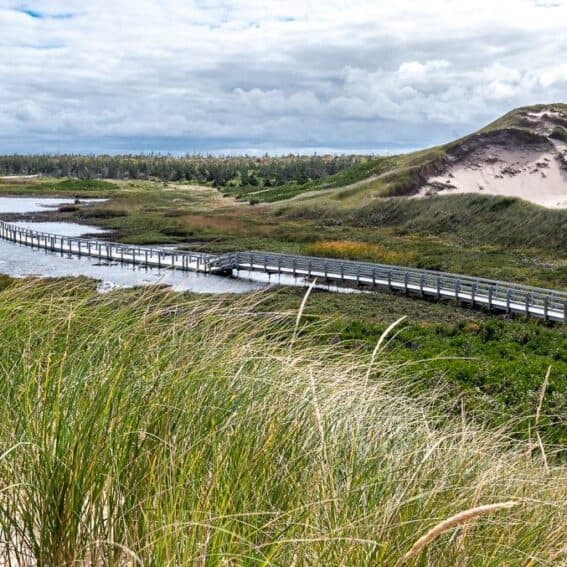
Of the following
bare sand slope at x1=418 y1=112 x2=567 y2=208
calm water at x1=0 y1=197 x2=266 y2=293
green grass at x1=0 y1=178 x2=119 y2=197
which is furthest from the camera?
green grass at x1=0 y1=178 x2=119 y2=197

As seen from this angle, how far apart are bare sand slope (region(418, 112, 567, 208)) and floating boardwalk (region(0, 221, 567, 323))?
29.6 meters

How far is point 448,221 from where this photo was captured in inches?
2040

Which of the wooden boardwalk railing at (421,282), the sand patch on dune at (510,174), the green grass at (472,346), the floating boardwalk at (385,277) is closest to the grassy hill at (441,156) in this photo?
the sand patch on dune at (510,174)

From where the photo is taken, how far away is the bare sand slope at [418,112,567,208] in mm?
65000

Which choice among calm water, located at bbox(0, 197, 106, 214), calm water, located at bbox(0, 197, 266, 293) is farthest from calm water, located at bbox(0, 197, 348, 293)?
calm water, located at bbox(0, 197, 106, 214)

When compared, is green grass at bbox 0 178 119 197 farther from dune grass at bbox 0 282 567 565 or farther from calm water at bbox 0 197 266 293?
dune grass at bbox 0 282 567 565

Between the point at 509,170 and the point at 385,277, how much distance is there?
135 feet

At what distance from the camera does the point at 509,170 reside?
67.7 metres

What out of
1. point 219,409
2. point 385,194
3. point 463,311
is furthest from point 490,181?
point 219,409

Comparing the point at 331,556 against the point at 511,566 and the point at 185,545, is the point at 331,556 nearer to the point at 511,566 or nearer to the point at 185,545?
the point at 185,545

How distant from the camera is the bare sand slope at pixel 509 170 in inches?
2559

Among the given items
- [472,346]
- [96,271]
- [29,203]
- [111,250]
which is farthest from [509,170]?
[29,203]

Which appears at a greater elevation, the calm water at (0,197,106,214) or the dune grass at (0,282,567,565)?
the dune grass at (0,282,567,565)

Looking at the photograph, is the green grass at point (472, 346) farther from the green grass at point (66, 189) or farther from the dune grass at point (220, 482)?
the green grass at point (66, 189)
